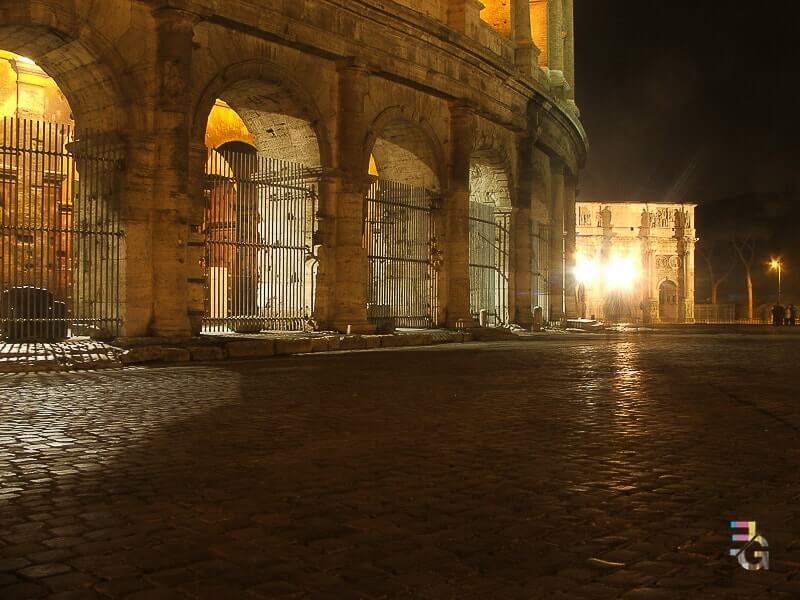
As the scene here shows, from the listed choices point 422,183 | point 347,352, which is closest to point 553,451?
point 347,352

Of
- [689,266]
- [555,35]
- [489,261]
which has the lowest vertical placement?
[489,261]

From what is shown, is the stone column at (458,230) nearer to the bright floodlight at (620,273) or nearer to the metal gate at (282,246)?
the metal gate at (282,246)

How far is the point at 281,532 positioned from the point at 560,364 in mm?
9309

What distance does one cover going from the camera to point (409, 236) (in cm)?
2005

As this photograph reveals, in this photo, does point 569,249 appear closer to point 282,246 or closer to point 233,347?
point 282,246

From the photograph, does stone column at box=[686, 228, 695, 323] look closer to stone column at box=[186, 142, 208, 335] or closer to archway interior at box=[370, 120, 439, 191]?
archway interior at box=[370, 120, 439, 191]

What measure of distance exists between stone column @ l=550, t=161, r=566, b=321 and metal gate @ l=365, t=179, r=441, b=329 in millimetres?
8002

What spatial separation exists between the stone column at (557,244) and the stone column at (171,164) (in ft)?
51.6

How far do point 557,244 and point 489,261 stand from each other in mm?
5225

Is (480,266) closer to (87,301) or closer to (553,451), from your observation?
(87,301)

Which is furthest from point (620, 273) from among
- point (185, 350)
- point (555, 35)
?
point (185, 350)

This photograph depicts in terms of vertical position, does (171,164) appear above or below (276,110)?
below

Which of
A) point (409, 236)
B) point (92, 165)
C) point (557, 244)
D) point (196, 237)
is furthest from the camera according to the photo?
point (557, 244)

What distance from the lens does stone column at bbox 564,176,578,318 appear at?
29.8m
